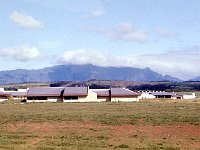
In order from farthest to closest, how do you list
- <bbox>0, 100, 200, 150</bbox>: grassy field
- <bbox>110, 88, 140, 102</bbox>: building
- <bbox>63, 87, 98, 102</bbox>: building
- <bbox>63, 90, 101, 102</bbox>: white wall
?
1. <bbox>110, 88, 140, 102</bbox>: building
2. <bbox>63, 90, 101, 102</bbox>: white wall
3. <bbox>63, 87, 98, 102</bbox>: building
4. <bbox>0, 100, 200, 150</bbox>: grassy field

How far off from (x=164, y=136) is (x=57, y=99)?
255ft

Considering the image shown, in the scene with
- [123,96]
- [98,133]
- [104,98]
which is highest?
[123,96]

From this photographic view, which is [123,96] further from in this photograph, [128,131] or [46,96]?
[128,131]

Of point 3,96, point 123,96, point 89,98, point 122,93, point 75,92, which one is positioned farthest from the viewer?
point 3,96

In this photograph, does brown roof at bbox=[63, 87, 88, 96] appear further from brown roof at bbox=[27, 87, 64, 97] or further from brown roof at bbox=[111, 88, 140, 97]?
brown roof at bbox=[111, 88, 140, 97]

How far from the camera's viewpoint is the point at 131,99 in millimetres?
114625

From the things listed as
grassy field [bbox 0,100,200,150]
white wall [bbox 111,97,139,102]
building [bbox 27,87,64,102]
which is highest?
building [bbox 27,87,64,102]

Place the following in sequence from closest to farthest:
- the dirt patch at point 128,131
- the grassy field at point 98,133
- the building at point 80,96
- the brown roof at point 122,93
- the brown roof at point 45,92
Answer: the grassy field at point 98,133, the dirt patch at point 128,131, the building at point 80,96, the brown roof at point 45,92, the brown roof at point 122,93

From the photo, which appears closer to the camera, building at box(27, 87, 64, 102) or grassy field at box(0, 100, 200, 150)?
grassy field at box(0, 100, 200, 150)

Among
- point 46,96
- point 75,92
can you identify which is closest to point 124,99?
point 75,92

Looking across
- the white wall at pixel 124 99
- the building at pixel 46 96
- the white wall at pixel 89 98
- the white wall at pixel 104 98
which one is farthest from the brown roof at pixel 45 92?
the white wall at pixel 124 99

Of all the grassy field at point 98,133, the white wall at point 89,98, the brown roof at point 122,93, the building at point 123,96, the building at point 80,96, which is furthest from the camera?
the brown roof at point 122,93

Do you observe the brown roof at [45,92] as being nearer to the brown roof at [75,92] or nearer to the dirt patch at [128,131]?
the brown roof at [75,92]

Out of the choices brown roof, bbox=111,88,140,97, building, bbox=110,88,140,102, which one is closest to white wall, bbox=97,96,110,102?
building, bbox=110,88,140,102
